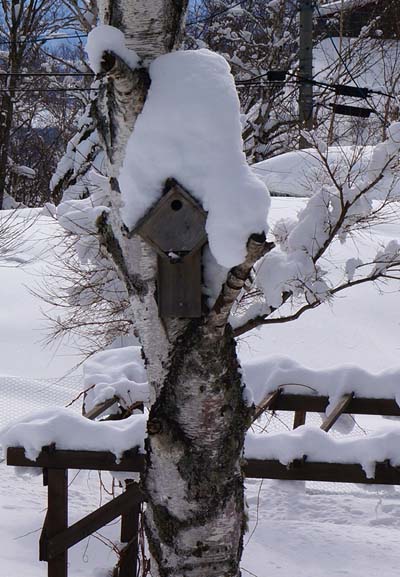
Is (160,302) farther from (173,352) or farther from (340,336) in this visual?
(340,336)

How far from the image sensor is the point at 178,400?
2.50 metres

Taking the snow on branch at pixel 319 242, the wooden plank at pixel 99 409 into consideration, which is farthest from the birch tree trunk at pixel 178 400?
the snow on branch at pixel 319 242

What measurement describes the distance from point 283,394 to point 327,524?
2.43 meters

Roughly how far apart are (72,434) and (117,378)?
1.18 m

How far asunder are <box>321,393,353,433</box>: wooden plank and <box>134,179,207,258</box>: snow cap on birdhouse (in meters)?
2.48

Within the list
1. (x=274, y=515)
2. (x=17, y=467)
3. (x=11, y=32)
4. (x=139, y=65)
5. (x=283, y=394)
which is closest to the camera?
(x=139, y=65)

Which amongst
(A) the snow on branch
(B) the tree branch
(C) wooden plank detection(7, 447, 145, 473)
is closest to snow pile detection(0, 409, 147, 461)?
(C) wooden plank detection(7, 447, 145, 473)

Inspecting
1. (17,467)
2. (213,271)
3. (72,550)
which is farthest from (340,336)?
(213,271)

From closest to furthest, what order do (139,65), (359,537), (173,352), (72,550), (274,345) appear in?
(139,65)
(173,352)
(72,550)
(359,537)
(274,345)

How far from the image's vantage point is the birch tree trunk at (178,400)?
244 cm

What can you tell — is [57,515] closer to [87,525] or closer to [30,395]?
[87,525]

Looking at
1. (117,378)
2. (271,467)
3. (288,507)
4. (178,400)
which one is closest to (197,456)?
(178,400)

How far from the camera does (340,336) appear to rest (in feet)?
41.2

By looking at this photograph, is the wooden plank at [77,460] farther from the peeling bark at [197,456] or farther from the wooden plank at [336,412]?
the peeling bark at [197,456]
